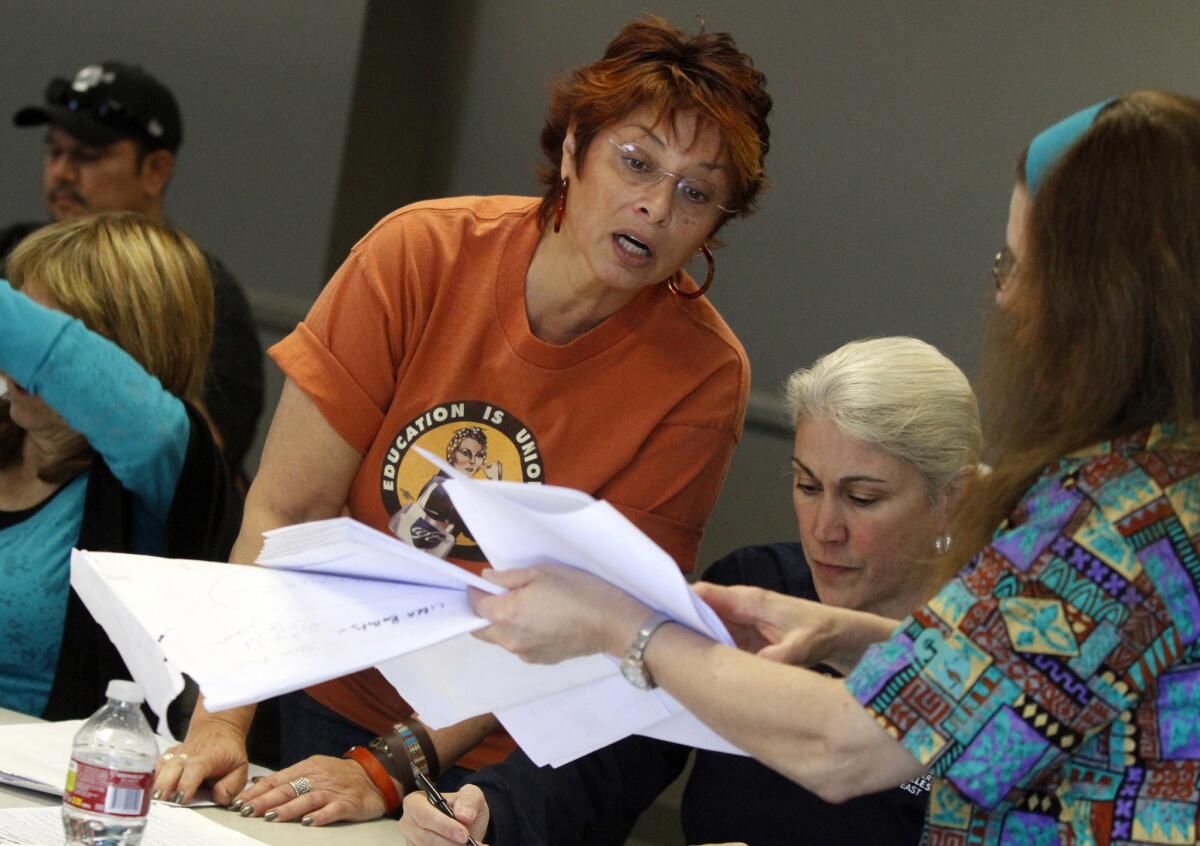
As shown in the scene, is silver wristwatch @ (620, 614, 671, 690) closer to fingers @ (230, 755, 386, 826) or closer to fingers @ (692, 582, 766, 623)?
fingers @ (692, 582, 766, 623)

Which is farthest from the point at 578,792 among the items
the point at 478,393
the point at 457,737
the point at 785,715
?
the point at 785,715

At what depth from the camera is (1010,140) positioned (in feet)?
11.9

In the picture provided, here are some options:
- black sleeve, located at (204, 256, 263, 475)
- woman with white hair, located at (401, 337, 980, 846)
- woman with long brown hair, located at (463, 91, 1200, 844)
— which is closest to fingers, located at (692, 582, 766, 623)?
woman with long brown hair, located at (463, 91, 1200, 844)

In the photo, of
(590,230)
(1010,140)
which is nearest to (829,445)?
(590,230)

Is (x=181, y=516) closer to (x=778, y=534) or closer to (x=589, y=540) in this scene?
(x=589, y=540)

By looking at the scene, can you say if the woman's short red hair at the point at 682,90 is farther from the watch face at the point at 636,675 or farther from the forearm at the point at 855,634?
the watch face at the point at 636,675

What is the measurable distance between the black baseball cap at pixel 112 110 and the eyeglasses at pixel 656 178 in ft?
6.80

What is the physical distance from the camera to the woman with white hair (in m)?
1.74

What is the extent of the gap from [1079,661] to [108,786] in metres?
0.85

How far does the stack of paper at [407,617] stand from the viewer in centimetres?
118

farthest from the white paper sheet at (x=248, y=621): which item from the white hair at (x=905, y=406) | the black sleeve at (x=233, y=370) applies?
the black sleeve at (x=233, y=370)

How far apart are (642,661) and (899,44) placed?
9.59ft

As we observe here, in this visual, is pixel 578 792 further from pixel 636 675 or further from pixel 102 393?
pixel 102 393

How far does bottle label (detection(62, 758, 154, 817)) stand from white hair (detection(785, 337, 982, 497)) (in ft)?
3.26
